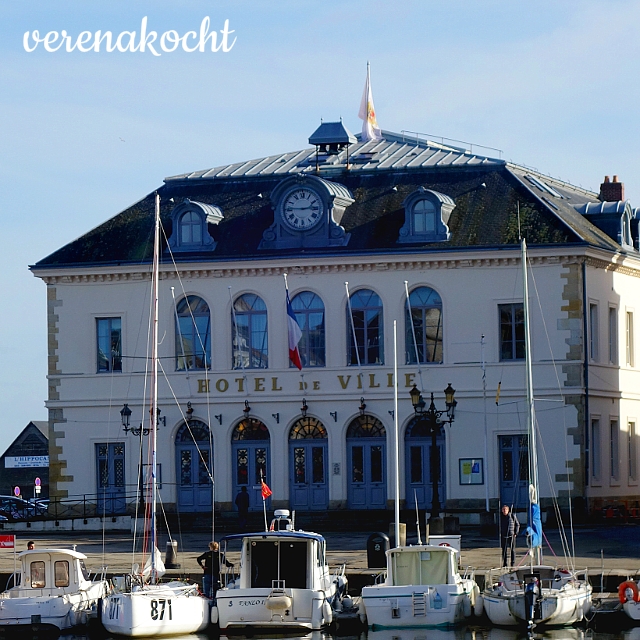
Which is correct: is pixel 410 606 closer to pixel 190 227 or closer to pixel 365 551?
pixel 365 551

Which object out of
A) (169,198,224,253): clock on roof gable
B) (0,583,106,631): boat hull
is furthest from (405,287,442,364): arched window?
(0,583,106,631): boat hull

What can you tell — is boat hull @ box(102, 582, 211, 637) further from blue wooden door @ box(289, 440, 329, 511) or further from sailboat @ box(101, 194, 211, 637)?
blue wooden door @ box(289, 440, 329, 511)

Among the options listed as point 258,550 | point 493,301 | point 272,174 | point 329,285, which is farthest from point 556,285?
point 258,550

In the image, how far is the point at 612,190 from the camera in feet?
204

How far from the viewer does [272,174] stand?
191 feet

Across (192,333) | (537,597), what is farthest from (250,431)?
(537,597)

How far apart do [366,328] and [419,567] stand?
19412mm

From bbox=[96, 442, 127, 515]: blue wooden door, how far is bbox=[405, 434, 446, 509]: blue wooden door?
30.5ft

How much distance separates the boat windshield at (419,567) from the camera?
3550 cm

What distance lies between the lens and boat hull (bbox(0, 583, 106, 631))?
35.2 meters

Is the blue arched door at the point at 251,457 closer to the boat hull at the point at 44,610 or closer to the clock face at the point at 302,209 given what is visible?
the clock face at the point at 302,209

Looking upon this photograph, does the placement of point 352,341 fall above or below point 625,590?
above

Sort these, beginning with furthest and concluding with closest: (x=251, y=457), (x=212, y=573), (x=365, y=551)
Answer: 1. (x=251, y=457)
2. (x=365, y=551)
3. (x=212, y=573)

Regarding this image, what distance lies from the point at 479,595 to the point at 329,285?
20308 millimetres
